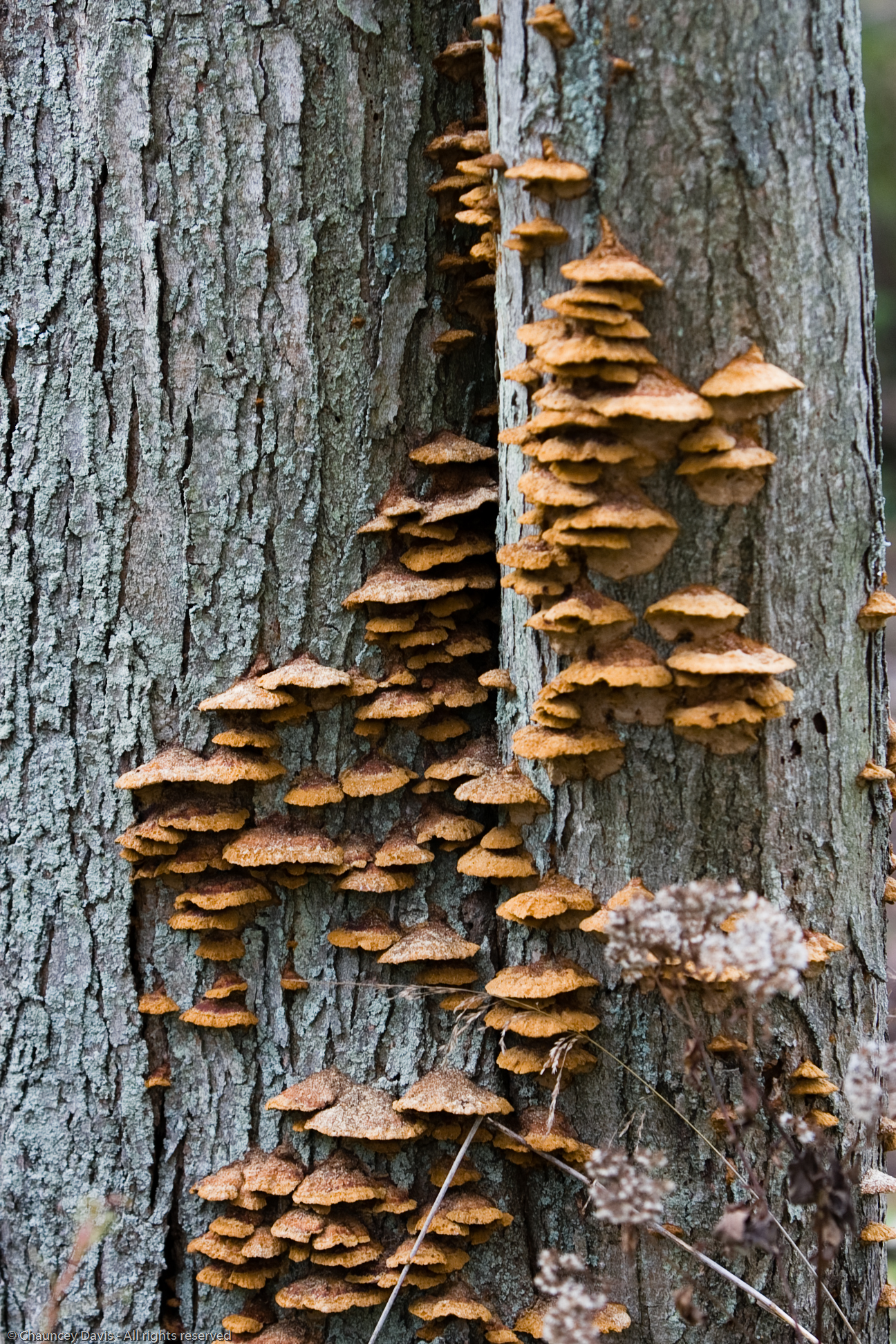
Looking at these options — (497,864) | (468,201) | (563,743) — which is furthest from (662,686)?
(468,201)

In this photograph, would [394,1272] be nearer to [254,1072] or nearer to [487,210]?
[254,1072]

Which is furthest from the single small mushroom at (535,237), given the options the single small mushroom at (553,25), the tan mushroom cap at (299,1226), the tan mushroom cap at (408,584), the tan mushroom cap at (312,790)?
the tan mushroom cap at (299,1226)

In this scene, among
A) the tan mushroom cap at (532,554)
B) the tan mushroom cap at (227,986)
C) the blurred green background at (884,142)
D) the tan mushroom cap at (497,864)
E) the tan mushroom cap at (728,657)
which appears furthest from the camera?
the blurred green background at (884,142)

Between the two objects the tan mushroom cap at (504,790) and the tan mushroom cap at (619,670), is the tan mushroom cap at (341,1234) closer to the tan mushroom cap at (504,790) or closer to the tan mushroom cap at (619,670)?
the tan mushroom cap at (504,790)

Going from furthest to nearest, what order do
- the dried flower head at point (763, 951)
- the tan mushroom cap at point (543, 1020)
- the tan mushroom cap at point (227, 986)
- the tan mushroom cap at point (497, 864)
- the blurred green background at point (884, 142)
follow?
1. the blurred green background at point (884, 142)
2. the tan mushroom cap at point (227, 986)
3. the tan mushroom cap at point (497, 864)
4. the tan mushroom cap at point (543, 1020)
5. the dried flower head at point (763, 951)

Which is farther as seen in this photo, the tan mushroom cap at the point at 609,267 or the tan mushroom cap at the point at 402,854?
the tan mushroom cap at the point at 402,854

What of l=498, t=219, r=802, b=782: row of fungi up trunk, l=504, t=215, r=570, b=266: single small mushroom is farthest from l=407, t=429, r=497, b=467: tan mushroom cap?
l=504, t=215, r=570, b=266: single small mushroom

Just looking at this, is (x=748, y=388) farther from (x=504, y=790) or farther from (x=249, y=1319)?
(x=249, y=1319)

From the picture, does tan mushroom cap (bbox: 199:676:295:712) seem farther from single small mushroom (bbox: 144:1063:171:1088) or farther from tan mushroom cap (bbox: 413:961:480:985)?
single small mushroom (bbox: 144:1063:171:1088)
